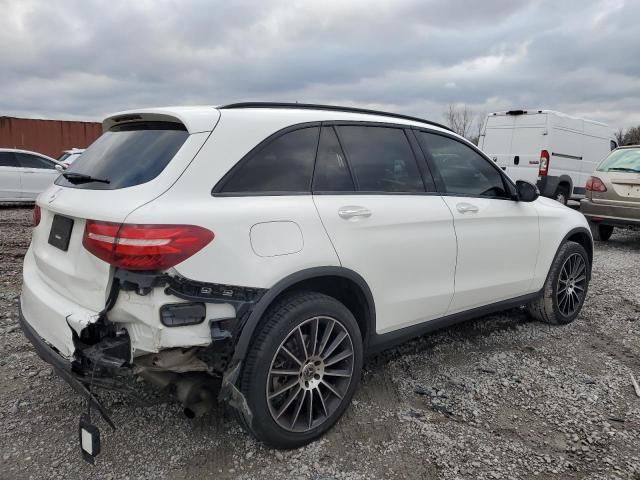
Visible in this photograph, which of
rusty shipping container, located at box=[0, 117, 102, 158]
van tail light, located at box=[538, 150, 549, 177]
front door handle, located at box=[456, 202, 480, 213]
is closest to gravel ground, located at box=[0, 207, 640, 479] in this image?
front door handle, located at box=[456, 202, 480, 213]

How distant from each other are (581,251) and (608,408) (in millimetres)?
1832

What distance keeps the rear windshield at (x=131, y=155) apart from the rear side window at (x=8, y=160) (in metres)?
10.6

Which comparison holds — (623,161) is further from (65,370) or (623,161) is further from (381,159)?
(65,370)

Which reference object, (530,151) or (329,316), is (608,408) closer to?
(329,316)

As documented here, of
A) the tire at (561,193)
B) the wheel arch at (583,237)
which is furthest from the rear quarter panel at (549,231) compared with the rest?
the tire at (561,193)

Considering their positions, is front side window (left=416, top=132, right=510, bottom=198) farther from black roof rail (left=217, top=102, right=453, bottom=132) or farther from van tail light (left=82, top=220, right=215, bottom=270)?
van tail light (left=82, top=220, right=215, bottom=270)

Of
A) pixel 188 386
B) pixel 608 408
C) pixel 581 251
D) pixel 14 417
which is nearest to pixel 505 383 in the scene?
pixel 608 408

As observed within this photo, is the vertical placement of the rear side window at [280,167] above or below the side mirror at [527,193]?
above

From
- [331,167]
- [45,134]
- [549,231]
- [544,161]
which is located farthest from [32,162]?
[45,134]

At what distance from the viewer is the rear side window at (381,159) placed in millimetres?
2945

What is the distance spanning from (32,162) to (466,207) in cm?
1176

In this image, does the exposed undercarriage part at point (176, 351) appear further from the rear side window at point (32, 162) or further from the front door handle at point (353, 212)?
the rear side window at point (32, 162)

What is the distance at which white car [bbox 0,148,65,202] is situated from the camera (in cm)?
1171

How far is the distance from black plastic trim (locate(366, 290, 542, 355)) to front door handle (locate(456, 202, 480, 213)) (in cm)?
72
